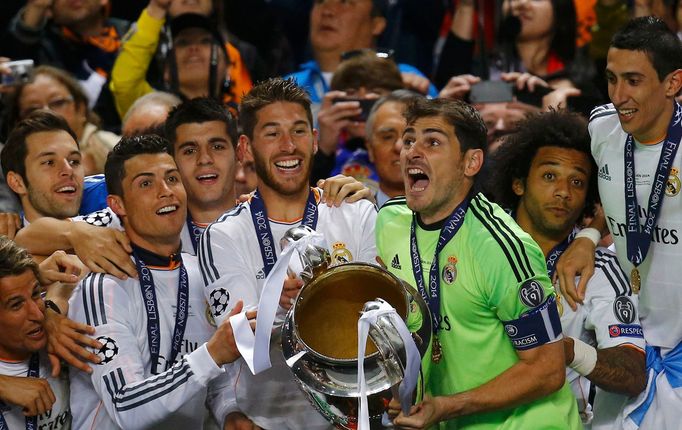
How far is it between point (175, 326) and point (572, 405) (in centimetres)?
176

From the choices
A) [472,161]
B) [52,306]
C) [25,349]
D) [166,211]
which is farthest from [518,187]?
[25,349]

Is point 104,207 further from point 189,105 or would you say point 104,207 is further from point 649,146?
point 649,146

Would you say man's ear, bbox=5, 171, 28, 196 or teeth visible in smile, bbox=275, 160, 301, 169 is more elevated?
teeth visible in smile, bbox=275, 160, 301, 169

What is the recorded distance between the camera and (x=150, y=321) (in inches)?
208

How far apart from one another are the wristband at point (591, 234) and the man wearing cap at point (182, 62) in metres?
2.59

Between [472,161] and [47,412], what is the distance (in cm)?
216

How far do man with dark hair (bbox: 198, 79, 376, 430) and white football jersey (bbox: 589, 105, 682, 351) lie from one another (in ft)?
3.73

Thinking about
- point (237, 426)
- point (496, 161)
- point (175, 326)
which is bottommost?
point (237, 426)

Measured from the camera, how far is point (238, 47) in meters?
8.19

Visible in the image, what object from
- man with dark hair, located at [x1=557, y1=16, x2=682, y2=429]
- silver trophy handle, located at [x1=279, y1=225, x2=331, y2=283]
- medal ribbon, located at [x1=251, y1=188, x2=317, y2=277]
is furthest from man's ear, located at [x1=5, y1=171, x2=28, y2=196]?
man with dark hair, located at [x1=557, y1=16, x2=682, y2=429]

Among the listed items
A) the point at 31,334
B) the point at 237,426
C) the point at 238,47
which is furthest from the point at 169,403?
the point at 238,47

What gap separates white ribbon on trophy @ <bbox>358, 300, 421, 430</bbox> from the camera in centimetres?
413

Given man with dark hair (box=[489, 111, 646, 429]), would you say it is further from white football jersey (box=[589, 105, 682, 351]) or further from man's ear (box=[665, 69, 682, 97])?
man's ear (box=[665, 69, 682, 97])

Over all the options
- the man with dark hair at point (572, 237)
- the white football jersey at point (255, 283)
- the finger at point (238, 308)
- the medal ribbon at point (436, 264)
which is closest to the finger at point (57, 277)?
the white football jersey at point (255, 283)
